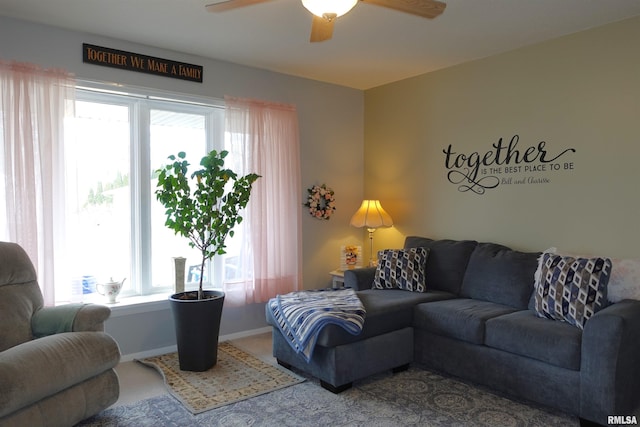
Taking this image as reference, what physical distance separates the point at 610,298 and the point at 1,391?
3267 millimetres

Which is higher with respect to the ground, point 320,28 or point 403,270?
point 320,28

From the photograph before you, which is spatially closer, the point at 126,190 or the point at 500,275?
the point at 500,275

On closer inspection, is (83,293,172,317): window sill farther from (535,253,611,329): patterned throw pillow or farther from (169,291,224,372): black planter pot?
(535,253,611,329): patterned throw pillow

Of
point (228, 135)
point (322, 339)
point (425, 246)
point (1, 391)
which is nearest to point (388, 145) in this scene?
point (425, 246)

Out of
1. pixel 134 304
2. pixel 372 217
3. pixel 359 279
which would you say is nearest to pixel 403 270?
pixel 359 279

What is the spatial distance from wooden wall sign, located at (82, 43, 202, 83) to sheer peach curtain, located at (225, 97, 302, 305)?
0.39 meters

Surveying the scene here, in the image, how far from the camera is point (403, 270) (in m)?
3.84

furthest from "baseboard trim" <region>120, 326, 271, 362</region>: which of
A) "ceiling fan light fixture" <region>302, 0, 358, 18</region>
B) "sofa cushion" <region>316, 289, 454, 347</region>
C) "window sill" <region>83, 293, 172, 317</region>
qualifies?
"ceiling fan light fixture" <region>302, 0, 358, 18</region>

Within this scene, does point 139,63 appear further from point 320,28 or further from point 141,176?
point 320,28

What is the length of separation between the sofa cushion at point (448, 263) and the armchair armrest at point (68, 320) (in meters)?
2.51

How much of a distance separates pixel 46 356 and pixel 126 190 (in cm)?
173

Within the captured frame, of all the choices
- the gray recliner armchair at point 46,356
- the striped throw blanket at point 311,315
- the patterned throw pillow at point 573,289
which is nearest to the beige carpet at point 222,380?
the striped throw blanket at point 311,315

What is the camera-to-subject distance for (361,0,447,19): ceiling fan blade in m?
2.15

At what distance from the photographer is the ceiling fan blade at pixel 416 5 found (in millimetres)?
2154
